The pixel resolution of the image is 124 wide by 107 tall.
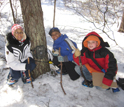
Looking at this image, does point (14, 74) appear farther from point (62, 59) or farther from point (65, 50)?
point (65, 50)

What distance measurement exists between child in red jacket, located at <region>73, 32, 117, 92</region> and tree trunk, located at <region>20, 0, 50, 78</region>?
820mm

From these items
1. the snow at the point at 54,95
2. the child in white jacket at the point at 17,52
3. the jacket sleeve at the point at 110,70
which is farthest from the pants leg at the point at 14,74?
the jacket sleeve at the point at 110,70

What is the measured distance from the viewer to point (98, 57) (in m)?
1.96

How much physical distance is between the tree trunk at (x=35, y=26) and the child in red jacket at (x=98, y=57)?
82cm

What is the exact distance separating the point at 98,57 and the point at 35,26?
1434 millimetres

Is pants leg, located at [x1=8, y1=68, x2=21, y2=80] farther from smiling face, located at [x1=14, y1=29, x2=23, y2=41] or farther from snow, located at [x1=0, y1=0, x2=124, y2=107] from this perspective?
smiling face, located at [x1=14, y1=29, x2=23, y2=41]

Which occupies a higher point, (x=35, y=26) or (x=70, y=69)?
(x=35, y=26)

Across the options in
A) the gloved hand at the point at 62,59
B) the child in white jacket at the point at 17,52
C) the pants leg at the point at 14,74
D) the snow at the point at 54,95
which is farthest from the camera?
the gloved hand at the point at 62,59

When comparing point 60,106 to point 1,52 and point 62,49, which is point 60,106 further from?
point 1,52

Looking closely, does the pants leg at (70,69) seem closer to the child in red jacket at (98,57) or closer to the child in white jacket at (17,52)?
the child in red jacket at (98,57)

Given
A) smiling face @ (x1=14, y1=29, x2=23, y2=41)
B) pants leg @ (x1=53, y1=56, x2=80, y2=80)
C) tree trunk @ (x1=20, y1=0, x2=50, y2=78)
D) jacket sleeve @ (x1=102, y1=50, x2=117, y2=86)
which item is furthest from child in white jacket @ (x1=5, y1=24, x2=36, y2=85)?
jacket sleeve @ (x1=102, y1=50, x2=117, y2=86)

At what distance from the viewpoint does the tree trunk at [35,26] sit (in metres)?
1.84

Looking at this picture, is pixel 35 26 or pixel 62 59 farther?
pixel 62 59

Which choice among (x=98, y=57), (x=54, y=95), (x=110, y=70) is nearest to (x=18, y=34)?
(x=54, y=95)
